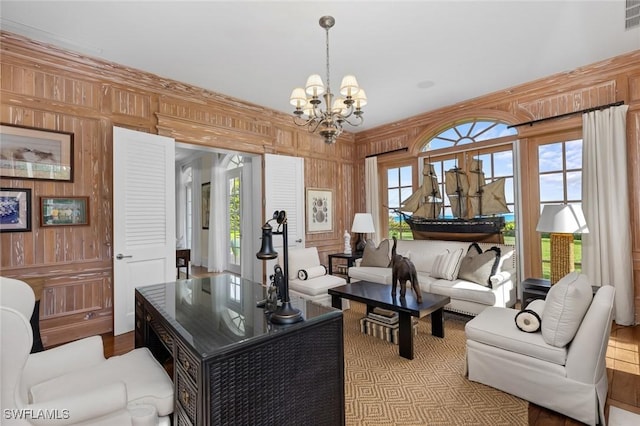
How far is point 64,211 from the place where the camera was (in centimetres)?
314

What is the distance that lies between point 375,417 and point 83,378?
5.52ft

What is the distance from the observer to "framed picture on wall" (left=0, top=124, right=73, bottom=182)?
9.38 ft

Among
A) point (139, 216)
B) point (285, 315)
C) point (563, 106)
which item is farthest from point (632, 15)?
point (139, 216)

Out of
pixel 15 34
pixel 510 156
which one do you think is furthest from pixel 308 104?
pixel 510 156

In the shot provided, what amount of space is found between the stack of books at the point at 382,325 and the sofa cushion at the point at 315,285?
75 cm

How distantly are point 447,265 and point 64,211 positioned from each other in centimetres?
446

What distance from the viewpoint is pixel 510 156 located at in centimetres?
442

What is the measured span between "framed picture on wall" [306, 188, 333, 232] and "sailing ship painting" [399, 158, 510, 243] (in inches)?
53.7

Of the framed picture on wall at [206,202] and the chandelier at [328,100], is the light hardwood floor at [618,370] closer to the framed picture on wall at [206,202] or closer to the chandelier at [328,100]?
the chandelier at [328,100]

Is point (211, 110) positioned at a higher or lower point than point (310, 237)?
higher

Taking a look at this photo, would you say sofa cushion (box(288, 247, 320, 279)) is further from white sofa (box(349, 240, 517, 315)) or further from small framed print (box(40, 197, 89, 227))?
small framed print (box(40, 197, 89, 227))

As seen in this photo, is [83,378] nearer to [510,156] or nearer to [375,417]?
[375,417]

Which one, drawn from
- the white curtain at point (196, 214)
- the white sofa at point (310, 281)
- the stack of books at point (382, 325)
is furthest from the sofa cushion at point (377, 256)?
the white curtain at point (196, 214)

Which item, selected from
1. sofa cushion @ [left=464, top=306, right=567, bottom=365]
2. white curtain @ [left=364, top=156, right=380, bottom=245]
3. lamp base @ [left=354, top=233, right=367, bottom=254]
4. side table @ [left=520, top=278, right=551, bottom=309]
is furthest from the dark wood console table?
white curtain @ [left=364, top=156, right=380, bottom=245]
